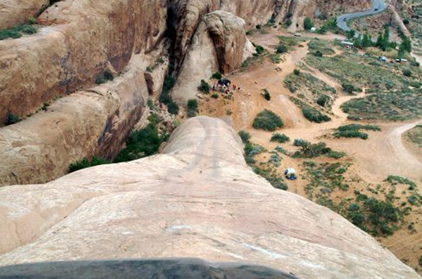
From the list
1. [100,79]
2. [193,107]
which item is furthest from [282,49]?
[100,79]

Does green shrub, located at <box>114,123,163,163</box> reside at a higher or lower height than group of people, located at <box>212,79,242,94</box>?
lower

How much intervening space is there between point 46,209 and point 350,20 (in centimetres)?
8572

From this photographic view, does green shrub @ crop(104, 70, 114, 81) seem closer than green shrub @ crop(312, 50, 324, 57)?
Yes

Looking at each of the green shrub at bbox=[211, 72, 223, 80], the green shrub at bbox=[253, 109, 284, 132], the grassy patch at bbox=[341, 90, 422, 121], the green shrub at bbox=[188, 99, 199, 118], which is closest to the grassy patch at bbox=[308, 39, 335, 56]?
the grassy patch at bbox=[341, 90, 422, 121]

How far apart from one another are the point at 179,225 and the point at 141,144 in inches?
709

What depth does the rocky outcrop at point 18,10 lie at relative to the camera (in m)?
20.0

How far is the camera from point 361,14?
8706 cm

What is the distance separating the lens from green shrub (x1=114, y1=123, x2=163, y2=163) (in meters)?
25.6

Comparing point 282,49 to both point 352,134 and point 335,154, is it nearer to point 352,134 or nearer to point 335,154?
point 352,134

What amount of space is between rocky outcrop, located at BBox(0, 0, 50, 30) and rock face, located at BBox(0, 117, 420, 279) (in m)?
11.3


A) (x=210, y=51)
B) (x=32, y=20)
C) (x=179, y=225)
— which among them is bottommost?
(x=210, y=51)

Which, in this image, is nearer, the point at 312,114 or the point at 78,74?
the point at 78,74

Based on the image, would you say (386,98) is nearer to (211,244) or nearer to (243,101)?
(243,101)

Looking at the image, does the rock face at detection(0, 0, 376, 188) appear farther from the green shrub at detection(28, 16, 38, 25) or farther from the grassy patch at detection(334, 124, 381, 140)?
the grassy patch at detection(334, 124, 381, 140)
